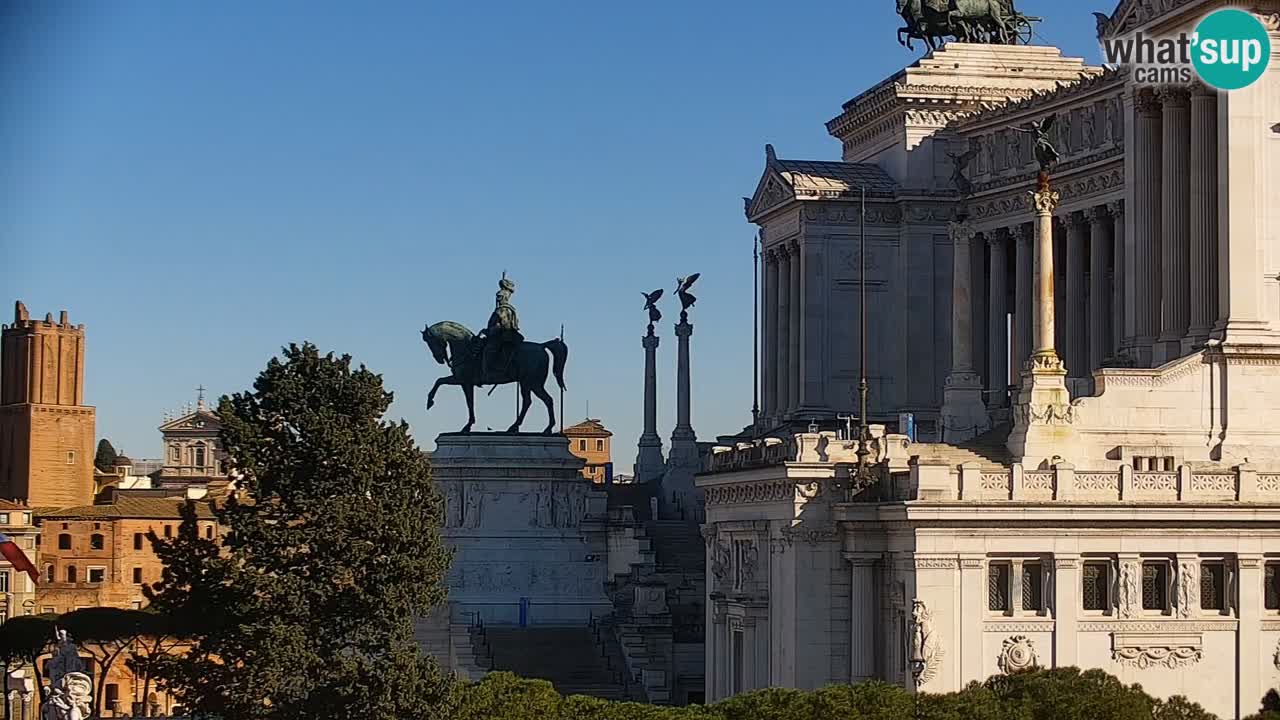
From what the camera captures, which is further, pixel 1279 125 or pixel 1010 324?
pixel 1010 324

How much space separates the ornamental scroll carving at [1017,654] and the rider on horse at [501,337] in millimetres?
47123

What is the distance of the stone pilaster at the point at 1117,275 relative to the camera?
3521 inches

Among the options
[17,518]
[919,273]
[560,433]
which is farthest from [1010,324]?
[17,518]

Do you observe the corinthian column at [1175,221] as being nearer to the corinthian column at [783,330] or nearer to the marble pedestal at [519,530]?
the corinthian column at [783,330]

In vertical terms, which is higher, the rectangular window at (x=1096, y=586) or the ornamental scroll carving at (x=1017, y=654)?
the rectangular window at (x=1096, y=586)

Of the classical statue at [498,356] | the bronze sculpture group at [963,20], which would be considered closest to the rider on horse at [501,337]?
the classical statue at [498,356]

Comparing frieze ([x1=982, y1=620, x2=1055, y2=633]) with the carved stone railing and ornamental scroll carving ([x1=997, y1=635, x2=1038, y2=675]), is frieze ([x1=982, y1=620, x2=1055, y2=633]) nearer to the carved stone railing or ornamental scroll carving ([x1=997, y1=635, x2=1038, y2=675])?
ornamental scroll carving ([x1=997, y1=635, x2=1038, y2=675])

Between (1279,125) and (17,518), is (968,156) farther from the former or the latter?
(17,518)

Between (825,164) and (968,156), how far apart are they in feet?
19.6

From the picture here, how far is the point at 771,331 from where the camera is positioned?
109812 millimetres

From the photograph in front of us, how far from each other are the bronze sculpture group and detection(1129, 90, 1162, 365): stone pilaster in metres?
26.9

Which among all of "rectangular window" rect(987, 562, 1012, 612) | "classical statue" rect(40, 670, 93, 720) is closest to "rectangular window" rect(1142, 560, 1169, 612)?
"rectangular window" rect(987, 562, 1012, 612)

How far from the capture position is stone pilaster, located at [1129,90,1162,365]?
80438 mm

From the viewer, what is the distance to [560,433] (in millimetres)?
110500
